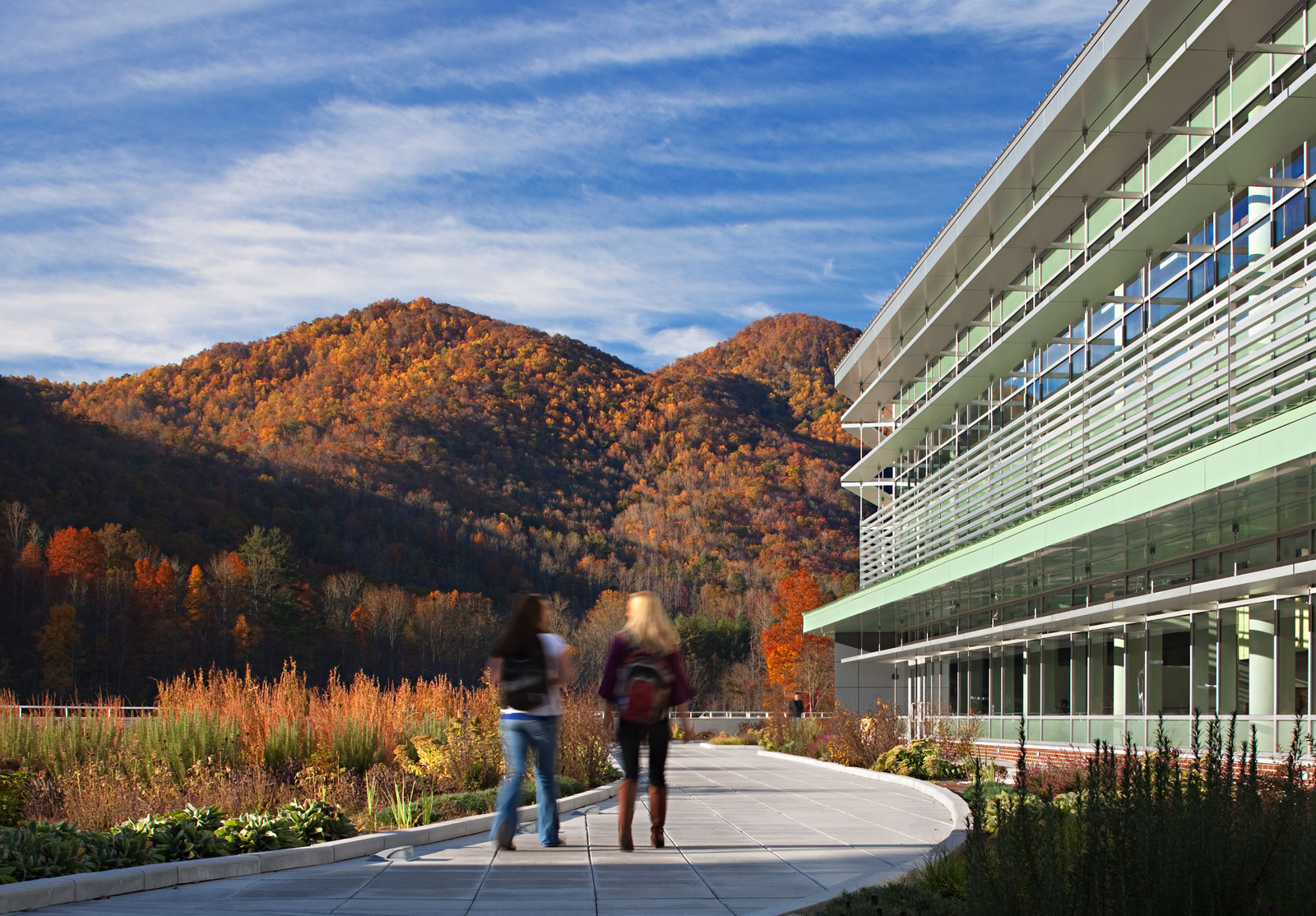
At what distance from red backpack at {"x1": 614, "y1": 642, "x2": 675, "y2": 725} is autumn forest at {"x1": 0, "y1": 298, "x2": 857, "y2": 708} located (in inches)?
1822

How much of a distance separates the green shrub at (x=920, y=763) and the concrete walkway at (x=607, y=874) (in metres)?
6.16

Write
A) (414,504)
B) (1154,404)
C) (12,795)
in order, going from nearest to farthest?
(12,795)
(1154,404)
(414,504)

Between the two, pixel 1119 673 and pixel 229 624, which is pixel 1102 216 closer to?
pixel 1119 673

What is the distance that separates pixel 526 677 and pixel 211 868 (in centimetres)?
252

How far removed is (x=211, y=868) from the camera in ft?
28.6

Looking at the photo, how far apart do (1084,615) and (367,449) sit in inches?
4320

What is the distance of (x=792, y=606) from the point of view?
66.2 meters

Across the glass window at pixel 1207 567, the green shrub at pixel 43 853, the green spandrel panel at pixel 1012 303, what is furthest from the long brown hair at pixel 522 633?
the green spandrel panel at pixel 1012 303

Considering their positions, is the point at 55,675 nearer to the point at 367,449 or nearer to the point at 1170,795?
the point at 367,449

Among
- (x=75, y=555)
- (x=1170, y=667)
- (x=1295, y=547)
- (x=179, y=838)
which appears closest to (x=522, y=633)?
(x=179, y=838)

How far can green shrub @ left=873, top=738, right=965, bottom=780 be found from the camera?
65.4 ft

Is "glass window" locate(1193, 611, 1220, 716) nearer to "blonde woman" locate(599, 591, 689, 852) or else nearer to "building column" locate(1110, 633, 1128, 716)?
"building column" locate(1110, 633, 1128, 716)

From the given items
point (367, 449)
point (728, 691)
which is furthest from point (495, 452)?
point (728, 691)

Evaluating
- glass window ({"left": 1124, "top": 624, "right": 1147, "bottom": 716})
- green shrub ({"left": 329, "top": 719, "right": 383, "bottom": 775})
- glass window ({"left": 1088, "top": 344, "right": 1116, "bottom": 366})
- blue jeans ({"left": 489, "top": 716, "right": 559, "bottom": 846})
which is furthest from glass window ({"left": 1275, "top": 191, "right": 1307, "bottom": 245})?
green shrub ({"left": 329, "top": 719, "right": 383, "bottom": 775})
